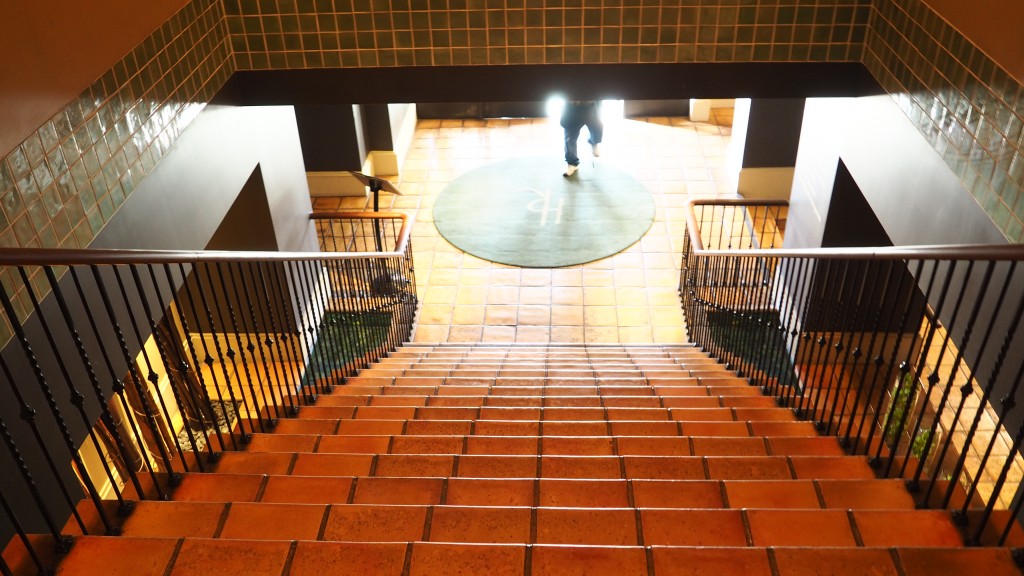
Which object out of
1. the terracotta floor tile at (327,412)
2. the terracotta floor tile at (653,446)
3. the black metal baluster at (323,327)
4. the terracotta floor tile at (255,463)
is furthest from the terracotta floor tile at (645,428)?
the black metal baluster at (323,327)

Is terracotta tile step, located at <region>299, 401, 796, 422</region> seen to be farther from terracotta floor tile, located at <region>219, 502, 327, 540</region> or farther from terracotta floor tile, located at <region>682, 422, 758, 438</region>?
terracotta floor tile, located at <region>219, 502, 327, 540</region>

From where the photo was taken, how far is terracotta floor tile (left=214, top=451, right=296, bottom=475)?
2.71m

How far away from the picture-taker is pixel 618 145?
9.66 m

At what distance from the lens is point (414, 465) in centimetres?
269

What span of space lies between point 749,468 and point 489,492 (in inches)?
36.4

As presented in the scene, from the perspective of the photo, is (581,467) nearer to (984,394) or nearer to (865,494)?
(865,494)

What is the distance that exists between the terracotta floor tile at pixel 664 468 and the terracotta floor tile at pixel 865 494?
416 mm

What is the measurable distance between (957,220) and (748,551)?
219 cm

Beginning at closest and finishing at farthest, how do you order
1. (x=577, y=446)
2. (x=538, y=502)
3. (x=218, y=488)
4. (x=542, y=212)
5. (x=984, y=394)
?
(x=984, y=394) → (x=538, y=502) → (x=218, y=488) → (x=577, y=446) → (x=542, y=212)

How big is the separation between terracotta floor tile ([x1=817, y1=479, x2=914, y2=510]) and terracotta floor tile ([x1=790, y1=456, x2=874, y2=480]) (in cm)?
18

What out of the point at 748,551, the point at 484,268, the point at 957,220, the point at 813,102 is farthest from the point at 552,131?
the point at 748,551

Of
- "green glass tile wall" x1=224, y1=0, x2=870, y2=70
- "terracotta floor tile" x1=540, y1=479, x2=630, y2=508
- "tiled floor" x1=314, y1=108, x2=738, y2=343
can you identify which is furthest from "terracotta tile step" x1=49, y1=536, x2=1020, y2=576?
"tiled floor" x1=314, y1=108, x2=738, y2=343

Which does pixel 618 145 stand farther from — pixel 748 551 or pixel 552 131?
pixel 748 551

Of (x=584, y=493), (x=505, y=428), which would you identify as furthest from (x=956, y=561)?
(x=505, y=428)
